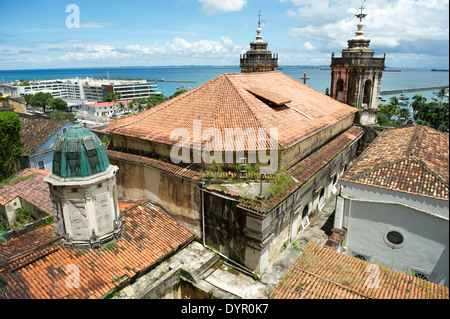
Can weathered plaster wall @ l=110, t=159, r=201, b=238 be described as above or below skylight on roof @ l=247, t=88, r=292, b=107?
below

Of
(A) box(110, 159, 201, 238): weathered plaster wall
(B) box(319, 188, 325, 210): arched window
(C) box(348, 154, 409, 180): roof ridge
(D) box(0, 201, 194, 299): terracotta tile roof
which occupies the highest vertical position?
(C) box(348, 154, 409, 180): roof ridge

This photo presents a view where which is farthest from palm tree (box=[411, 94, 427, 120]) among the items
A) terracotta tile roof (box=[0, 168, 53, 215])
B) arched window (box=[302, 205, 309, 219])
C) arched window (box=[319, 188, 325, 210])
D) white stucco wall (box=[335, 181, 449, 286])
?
terracotta tile roof (box=[0, 168, 53, 215])

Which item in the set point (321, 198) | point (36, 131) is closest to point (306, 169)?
point (321, 198)

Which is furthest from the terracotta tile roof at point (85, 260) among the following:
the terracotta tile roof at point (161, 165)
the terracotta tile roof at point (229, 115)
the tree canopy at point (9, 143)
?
the tree canopy at point (9, 143)

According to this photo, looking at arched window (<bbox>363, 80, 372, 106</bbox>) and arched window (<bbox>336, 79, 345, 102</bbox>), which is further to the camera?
arched window (<bbox>336, 79, 345, 102</bbox>)

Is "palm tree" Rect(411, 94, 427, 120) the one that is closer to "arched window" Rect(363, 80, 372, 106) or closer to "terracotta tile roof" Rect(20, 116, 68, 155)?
"arched window" Rect(363, 80, 372, 106)

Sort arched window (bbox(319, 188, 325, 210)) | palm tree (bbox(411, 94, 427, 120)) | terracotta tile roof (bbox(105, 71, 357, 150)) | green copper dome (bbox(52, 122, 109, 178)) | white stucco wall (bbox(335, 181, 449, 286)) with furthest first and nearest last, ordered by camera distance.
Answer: palm tree (bbox(411, 94, 427, 120)) → arched window (bbox(319, 188, 325, 210)) → terracotta tile roof (bbox(105, 71, 357, 150)) → green copper dome (bbox(52, 122, 109, 178)) → white stucco wall (bbox(335, 181, 449, 286))
